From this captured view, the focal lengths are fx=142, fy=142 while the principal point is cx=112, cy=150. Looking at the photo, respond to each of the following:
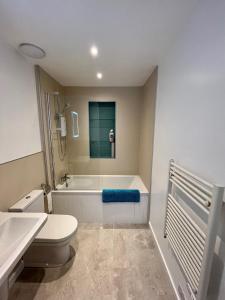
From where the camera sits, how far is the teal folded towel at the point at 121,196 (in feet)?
7.14

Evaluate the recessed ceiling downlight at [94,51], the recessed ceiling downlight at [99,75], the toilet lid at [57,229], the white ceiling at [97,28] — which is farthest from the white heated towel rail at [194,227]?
the recessed ceiling downlight at [99,75]

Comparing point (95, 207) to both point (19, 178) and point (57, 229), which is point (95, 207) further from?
point (19, 178)

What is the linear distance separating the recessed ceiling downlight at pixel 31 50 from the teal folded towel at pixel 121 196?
195 cm

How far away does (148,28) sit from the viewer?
1.19 meters

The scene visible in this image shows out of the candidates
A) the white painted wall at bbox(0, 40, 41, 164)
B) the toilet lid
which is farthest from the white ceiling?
the toilet lid

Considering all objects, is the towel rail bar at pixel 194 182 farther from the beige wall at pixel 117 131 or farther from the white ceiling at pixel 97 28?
the beige wall at pixel 117 131

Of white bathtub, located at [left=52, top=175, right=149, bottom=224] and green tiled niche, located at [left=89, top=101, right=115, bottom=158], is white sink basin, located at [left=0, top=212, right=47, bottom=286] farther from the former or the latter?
green tiled niche, located at [left=89, top=101, right=115, bottom=158]

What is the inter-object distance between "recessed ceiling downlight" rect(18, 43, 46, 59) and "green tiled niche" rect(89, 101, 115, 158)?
135cm

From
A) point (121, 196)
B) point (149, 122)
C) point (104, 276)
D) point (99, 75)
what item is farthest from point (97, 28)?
point (104, 276)

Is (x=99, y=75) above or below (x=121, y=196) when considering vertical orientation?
above

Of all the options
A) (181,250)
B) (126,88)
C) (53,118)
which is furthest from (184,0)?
(53,118)

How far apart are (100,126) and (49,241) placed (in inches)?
84.0

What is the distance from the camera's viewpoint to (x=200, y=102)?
938 millimetres

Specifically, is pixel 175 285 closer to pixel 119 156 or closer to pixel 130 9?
pixel 119 156
